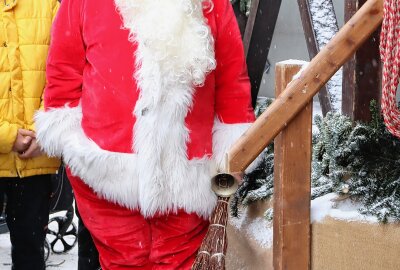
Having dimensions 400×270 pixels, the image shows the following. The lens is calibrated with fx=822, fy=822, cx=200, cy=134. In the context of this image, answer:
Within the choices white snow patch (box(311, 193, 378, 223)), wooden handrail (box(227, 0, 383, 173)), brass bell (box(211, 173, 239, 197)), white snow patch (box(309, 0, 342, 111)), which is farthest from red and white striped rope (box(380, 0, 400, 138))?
white snow patch (box(309, 0, 342, 111))

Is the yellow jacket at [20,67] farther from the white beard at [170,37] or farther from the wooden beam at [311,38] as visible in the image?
the wooden beam at [311,38]

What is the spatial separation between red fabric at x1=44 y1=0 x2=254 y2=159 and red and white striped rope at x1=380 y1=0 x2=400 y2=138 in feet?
3.20

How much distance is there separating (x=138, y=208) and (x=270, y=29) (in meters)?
1.87

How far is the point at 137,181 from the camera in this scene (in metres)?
3.34

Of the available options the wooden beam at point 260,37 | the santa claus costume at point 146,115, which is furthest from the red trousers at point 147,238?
the wooden beam at point 260,37

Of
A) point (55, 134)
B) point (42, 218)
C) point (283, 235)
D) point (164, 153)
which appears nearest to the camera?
point (283, 235)

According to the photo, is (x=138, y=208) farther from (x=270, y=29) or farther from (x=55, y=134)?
(x=270, y=29)

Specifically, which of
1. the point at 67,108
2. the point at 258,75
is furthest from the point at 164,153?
the point at 258,75

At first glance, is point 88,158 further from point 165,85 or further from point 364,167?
point 364,167

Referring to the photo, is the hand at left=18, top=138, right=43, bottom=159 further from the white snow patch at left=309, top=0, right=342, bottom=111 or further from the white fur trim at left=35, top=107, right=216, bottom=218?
the white snow patch at left=309, top=0, right=342, bottom=111

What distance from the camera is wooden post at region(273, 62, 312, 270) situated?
3100 mm

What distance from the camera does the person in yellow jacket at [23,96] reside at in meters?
3.74

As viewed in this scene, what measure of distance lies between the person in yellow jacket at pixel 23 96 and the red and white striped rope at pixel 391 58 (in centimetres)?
177

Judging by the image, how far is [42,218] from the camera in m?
3.99
